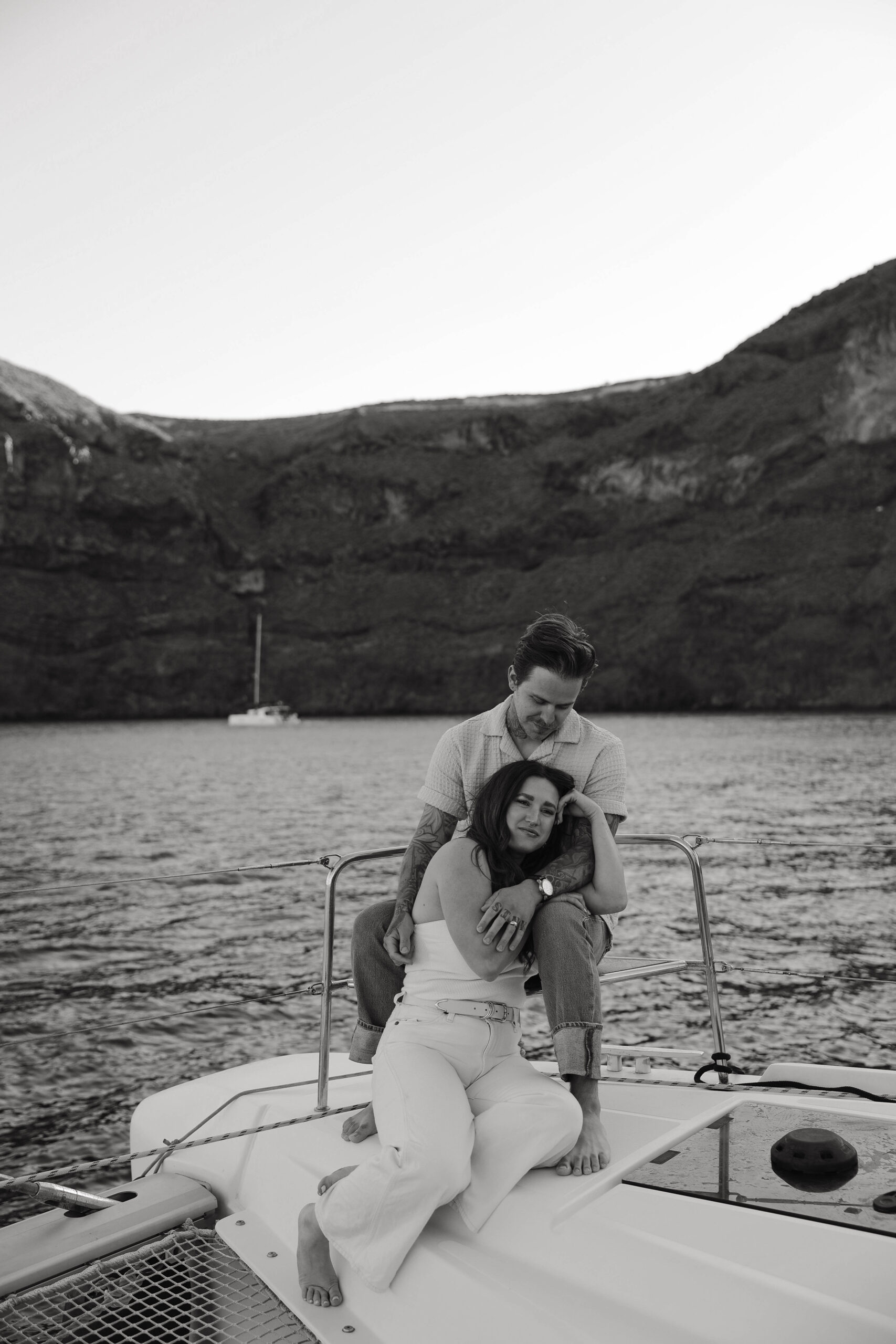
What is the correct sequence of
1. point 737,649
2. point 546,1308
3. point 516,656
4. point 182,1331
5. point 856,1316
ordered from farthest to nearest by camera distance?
point 737,649 → point 516,656 → point 182,1331 → point 546,1308 → point 856,1316

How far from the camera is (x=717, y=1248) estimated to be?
219 centimetres

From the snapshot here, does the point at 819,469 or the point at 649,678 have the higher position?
the point at 819,469

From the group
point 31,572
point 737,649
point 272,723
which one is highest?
point 31,572

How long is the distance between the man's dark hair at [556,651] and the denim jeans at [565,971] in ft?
2.05

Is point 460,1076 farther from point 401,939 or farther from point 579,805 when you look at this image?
point 579,805

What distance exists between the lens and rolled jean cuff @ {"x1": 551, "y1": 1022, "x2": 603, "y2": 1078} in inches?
107

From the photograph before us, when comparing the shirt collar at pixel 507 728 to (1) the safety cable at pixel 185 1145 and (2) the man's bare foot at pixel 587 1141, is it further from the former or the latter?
(1) the safety cable at pixel 185 1145

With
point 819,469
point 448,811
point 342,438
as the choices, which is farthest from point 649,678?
point 448,811

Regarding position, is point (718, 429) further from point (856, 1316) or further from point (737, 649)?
point (856, 1316)

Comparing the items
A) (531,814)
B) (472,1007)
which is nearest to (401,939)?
(472,1007)

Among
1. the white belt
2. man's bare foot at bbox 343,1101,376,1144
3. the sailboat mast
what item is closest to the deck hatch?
the white belt

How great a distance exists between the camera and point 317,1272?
2385 millimetres

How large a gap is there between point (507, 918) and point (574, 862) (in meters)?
0.31

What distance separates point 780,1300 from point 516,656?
1.70m
